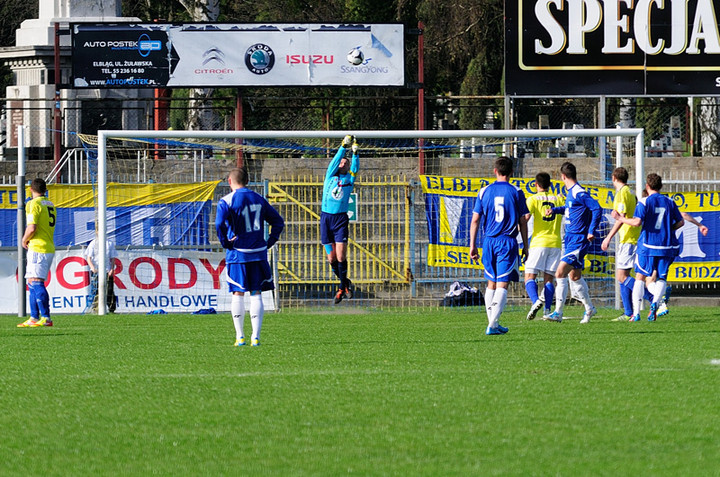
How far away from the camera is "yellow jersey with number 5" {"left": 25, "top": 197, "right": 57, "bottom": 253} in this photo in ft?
46.6

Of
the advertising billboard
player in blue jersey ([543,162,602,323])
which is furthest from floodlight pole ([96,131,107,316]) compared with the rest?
player in blue jersey ([543,162,602,323])

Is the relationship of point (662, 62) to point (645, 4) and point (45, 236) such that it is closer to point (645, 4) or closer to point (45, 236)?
point (645, 4)

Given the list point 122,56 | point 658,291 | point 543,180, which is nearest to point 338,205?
point 543,180

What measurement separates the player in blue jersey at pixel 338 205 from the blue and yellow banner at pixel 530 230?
231 cm

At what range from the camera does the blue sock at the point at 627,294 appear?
14711 mm

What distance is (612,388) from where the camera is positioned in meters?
7.96

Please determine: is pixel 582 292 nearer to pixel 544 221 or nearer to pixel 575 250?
pixel 575 250

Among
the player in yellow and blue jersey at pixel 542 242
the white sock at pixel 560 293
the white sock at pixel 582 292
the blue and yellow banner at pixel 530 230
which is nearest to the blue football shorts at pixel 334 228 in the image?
the blue and yellow banner at pixel 530 230

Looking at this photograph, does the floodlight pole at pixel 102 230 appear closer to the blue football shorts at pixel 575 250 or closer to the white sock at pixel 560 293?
the white sock at pixel 560 293

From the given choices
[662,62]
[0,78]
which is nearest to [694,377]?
[662,62]

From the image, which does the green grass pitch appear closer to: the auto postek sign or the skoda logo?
the auto postek sign

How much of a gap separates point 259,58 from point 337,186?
818 cm

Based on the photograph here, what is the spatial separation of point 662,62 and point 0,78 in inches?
1008

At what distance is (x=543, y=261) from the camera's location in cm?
1420
